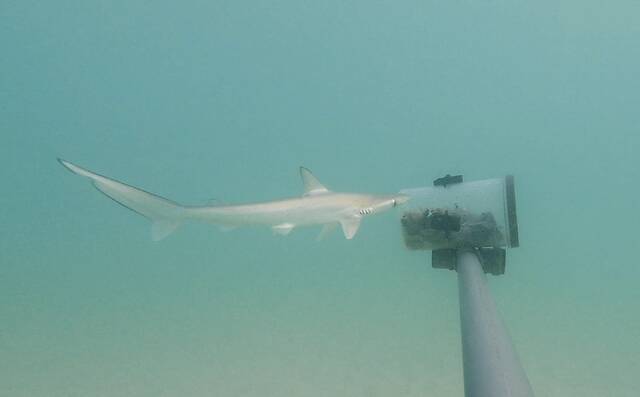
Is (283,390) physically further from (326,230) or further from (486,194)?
(486,194)

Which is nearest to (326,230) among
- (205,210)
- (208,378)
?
(205,210)

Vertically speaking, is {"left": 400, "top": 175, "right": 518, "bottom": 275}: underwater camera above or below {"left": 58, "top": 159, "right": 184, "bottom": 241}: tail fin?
below

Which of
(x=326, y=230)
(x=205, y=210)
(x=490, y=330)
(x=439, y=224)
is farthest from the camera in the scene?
(x=326, y=230)

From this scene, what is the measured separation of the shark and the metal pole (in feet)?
9.22

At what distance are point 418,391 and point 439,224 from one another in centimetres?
685

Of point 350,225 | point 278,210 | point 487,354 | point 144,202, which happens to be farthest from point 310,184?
point 487,354

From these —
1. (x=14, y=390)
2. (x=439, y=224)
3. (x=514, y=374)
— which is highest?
(x=439, y=224)

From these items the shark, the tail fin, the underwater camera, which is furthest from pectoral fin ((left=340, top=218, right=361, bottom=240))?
the tail fin

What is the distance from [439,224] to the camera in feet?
14.1

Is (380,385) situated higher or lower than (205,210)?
lower

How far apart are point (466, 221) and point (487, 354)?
2.87 m

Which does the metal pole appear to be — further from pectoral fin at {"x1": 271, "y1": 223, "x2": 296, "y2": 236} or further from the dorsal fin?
the dorsal fin

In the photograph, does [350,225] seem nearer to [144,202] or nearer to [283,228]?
[283,228]

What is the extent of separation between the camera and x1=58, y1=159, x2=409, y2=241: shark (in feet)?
17.9
